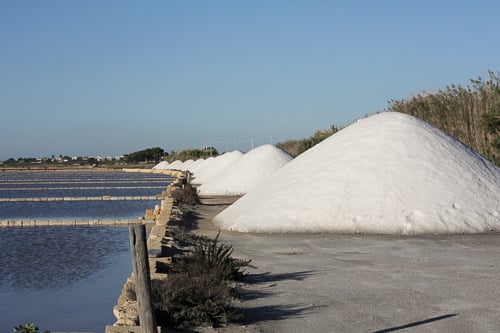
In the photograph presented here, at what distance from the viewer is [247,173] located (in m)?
21.0

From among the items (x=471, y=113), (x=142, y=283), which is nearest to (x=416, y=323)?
(x=142, y=283)

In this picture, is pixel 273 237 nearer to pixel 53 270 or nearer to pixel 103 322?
pixel 53 270

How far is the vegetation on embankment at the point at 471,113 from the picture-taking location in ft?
45.7

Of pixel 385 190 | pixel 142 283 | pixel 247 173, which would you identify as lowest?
pixel 142 283

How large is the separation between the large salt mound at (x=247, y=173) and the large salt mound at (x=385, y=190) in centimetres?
931

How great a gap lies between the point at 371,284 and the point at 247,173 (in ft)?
49.8

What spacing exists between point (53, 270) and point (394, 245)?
4.10 metres

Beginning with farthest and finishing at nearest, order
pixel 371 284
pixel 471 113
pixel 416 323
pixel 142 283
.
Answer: pixel 471 113 < pixel 371 284 < pixel 416 323 < pixel 142 283

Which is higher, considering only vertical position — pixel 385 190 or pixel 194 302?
pixel 385 190

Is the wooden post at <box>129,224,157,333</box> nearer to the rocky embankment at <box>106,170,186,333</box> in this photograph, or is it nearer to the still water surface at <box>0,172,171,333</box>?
the rocky embankment at <box>106,170,186,333</box>

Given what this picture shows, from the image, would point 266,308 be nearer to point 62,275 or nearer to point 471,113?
point 62,275

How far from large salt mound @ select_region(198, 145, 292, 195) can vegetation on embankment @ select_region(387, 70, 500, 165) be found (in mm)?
5392

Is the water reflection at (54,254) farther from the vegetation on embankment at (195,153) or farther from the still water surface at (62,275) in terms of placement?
the vegetation on embankment at (195,153)

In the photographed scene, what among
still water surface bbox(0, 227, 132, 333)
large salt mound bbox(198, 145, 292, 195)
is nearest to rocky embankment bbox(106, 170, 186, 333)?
still water surface bbox(0, 227, 132, 333)
